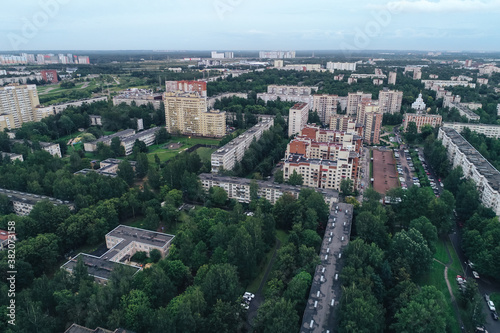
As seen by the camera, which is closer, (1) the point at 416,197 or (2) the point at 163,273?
(2) the point at 163,273

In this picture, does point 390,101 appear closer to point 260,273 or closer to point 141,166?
point 141,166

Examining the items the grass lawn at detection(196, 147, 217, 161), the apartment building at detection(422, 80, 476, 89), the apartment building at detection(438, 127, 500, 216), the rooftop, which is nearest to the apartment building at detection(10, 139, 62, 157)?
the grass lawn at detection(196, 147, 217, 161)

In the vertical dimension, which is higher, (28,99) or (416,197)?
(28,99)

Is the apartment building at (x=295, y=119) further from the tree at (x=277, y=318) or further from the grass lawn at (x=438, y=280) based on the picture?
the tree at (x=277, y=318)

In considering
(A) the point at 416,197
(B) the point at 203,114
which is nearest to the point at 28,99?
(B) the point at 203,114

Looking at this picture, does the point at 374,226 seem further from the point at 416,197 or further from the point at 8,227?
the point at 8,227

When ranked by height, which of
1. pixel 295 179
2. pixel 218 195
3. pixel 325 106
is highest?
pixel 325 106

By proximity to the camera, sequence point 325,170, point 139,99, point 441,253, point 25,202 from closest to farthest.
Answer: point 441,253 < point 25,202 < point 325,170 < point 139,99

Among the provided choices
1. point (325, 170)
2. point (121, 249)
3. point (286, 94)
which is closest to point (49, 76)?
point (286, 94)
